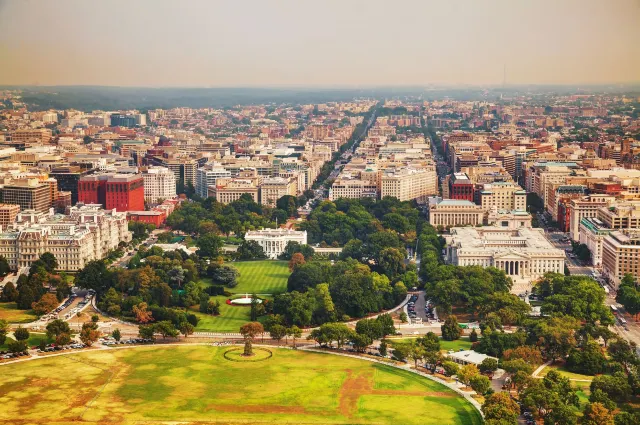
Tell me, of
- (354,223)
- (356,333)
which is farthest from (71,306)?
(354,223)

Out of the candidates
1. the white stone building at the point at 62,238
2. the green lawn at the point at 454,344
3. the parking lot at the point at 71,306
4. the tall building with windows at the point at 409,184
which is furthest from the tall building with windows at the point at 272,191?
the green lawn at the point at 454,344

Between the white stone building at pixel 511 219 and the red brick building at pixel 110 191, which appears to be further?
the red brick building at pixel 110 191

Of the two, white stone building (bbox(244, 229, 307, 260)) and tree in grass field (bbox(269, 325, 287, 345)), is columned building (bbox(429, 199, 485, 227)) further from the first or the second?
tree in grass field (bbox(269, 325, 287, 345))

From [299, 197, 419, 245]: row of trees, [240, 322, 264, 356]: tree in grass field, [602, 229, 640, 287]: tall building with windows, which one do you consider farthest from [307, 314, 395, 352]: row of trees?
[299, 197, 419, 245]: row of trees

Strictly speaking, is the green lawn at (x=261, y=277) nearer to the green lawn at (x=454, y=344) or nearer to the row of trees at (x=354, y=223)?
the row of trees at (x=354, y=223)

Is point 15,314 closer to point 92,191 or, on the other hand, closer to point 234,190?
point 92,191
